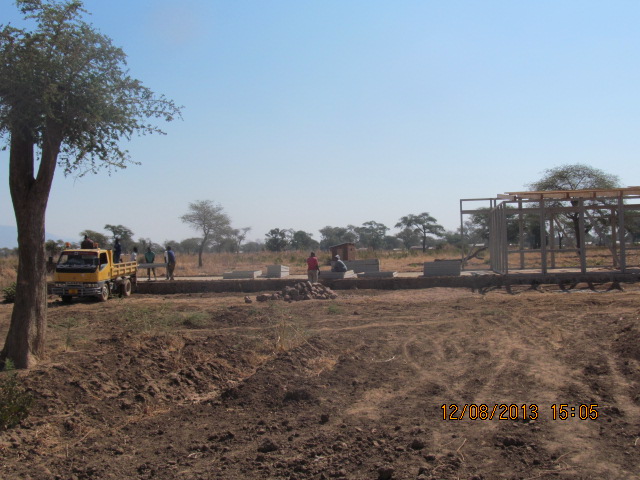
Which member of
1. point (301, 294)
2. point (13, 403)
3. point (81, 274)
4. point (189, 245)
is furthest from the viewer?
point (189, 245)

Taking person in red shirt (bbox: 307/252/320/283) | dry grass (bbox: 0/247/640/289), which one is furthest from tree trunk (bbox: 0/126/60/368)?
dry grass (bbox: 0/247/640/289)

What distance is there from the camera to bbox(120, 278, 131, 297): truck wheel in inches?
828

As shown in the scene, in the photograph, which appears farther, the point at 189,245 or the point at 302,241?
the point at 189,245

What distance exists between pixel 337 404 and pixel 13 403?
3518 millimetres

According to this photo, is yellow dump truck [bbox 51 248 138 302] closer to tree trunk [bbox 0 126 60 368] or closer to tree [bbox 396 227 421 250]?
tree trunk [bbox 0 126 60 368]

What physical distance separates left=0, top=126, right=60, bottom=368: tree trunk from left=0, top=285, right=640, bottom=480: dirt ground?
0.50m

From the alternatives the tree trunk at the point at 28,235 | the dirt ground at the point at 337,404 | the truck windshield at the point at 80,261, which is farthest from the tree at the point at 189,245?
the tree trunk at the point at 28,235

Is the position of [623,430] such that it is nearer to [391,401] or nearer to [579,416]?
[579,416]

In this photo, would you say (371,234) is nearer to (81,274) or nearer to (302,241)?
(302,241)

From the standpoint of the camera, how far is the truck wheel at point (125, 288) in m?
21.0

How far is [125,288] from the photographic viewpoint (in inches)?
836

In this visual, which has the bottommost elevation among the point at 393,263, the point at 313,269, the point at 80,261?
the point at 393,263

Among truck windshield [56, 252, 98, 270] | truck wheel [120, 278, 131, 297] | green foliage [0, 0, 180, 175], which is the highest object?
green foliage [0, 0, 180, 175]
